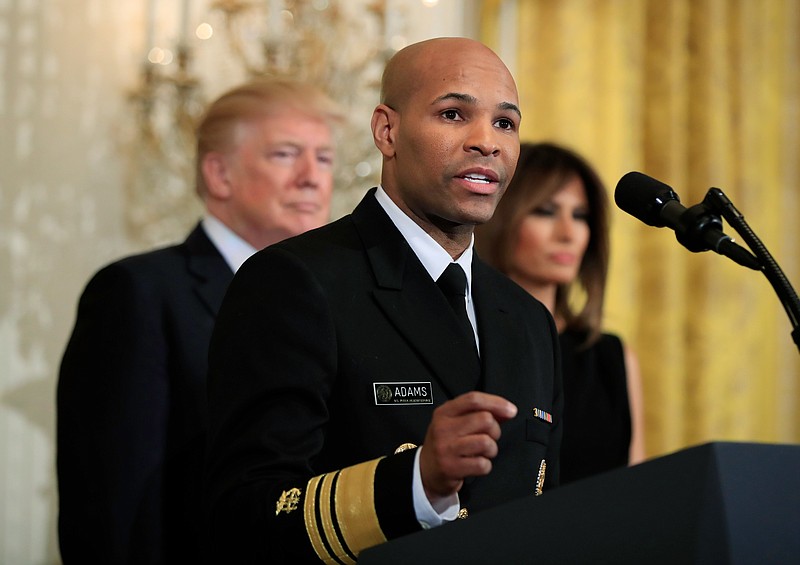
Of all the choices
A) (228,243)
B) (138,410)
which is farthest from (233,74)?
(138,410)

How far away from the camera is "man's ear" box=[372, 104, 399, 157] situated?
1.63m

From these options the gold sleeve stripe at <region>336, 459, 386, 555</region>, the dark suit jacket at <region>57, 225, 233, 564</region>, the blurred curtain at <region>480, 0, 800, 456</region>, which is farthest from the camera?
the blurred curtain at <region>480, 0, 800, 456</region>

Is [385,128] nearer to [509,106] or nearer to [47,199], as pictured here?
[509,106]

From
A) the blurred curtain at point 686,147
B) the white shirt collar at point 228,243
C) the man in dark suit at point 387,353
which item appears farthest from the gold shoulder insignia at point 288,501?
the blurred curtain at point 686,147

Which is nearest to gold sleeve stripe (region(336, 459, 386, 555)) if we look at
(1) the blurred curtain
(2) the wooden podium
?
(2) the wooden podium

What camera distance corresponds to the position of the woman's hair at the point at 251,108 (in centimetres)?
276

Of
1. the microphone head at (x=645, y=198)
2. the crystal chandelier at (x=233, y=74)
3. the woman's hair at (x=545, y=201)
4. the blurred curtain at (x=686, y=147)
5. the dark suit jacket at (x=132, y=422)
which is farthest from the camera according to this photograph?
the blurred curtain at (x=686, y=147)

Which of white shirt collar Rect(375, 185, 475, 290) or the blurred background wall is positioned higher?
the blurred background wall

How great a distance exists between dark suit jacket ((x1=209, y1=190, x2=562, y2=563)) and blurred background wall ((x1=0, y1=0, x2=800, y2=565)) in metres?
2.08

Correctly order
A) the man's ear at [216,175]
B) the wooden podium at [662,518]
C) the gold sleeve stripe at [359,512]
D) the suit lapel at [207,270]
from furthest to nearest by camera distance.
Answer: the man's ear at [216,175] < the suit lapel at [207,270] < the gold sleeve stripe at [359,512] < the wooden podium at [662,518]

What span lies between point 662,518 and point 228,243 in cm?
171

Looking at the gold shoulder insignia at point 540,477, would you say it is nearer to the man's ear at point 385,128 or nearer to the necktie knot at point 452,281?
the necktie knot at point 452,281

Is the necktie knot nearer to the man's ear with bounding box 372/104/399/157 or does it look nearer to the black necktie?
the black necktie

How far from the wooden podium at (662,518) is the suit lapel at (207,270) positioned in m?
1.39
